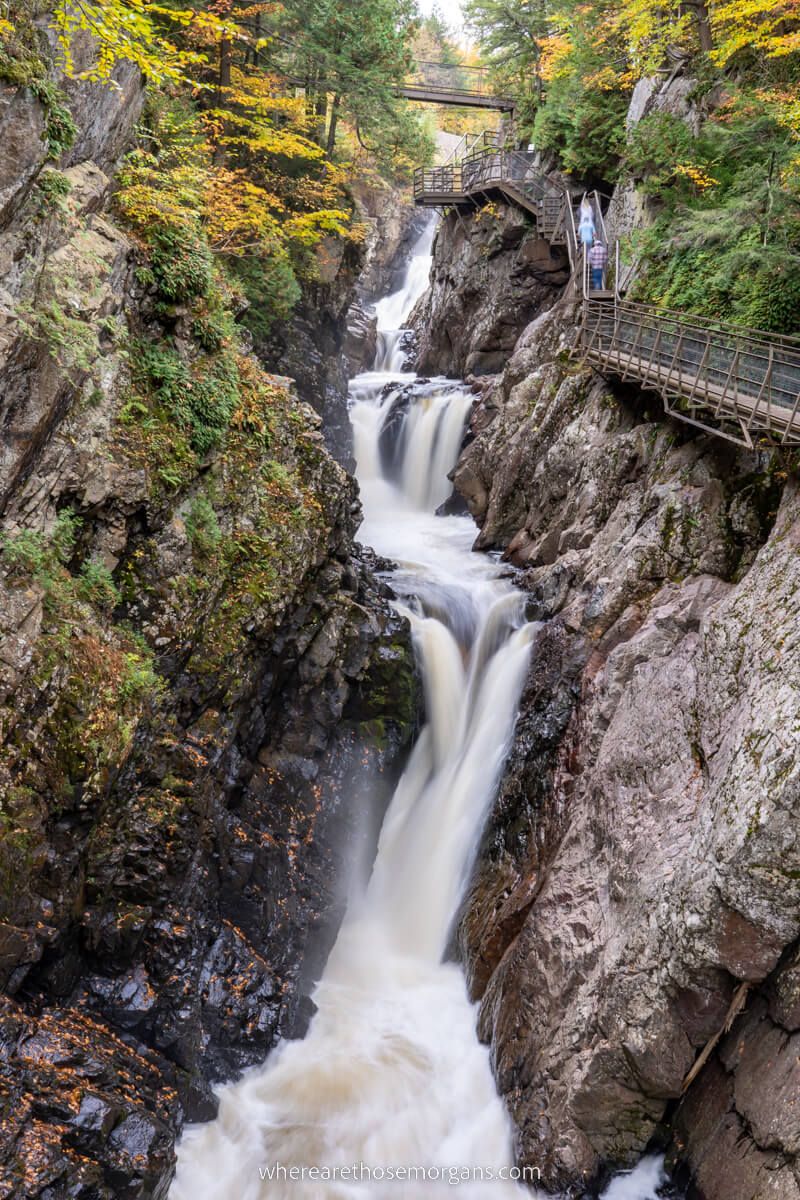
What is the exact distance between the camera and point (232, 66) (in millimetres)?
15398

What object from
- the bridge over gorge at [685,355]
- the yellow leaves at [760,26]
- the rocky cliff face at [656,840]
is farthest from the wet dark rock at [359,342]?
the rocky cliff face at [656,840]

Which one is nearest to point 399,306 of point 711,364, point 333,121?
point 333,121

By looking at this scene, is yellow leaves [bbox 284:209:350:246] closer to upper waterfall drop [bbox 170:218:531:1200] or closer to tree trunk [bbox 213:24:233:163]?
tree trunk [bbox 213:24:233:163]

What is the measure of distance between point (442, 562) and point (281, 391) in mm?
6612

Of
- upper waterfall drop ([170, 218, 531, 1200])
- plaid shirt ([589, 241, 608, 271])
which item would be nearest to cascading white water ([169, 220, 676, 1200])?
upper waterfall drop ([170, 218, 531, 1200])

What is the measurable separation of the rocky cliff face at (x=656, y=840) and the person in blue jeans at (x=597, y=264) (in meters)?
4.75

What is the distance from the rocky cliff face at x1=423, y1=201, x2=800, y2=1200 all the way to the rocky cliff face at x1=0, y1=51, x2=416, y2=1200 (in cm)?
324

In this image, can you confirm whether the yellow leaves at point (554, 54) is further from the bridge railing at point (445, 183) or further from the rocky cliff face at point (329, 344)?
the rocky cliff face at point (329, 344)

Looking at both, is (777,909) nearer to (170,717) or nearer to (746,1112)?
(746,1112)

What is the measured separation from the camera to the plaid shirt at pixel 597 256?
622 inches

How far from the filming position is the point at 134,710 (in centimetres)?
744

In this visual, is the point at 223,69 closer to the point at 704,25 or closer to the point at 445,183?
the point at 704,25

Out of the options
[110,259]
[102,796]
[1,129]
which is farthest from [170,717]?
[1,129]

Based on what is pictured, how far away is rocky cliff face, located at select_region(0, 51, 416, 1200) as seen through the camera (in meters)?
5.97
